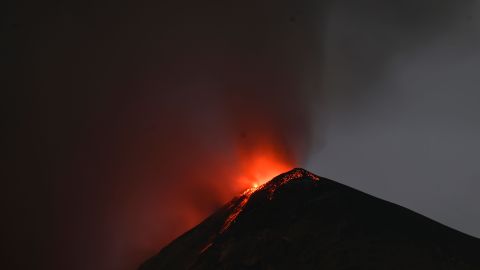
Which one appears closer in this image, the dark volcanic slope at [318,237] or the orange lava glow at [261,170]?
the dark volcanic slope at [318,237]

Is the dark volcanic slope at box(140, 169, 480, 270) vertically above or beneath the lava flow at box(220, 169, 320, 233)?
beneath

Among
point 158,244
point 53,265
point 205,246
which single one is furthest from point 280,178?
point 53,265

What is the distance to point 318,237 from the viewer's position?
299 inches

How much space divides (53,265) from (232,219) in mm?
10033

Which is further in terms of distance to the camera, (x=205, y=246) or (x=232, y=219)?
(x=232, y=219)

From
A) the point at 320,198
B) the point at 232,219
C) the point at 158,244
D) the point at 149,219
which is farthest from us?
the point at 149,219

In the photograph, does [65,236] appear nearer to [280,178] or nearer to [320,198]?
[280,178]

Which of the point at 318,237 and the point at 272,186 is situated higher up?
the point at 272,186

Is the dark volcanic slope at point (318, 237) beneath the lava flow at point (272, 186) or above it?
beneath

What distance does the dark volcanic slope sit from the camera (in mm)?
6684

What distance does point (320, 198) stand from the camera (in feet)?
29.7

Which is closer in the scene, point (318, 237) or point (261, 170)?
point (318, 237)

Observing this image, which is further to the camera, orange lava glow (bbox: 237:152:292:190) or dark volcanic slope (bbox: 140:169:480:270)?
orange lava glow (bbox: 237:152:292:190)

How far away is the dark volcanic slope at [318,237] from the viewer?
21.9 feet
